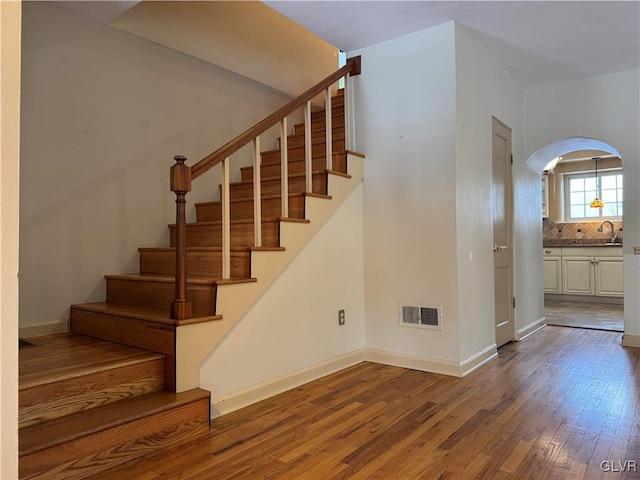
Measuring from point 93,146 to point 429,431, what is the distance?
9.00ft

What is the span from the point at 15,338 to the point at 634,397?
10.1 ft

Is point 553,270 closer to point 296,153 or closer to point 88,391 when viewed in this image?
point 296,153

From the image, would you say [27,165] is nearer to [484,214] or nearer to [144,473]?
[144,473]

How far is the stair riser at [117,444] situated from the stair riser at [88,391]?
23 cm

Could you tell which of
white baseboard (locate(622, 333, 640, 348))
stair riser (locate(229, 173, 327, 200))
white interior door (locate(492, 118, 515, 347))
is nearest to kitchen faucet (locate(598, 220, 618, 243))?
white baseboard (locate(622, 333, 640, 348))

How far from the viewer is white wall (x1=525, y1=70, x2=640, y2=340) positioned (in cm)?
396

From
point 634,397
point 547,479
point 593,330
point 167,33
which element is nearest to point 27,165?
point 167,33

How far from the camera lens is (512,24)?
308 centimetres

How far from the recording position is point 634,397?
2.59 m

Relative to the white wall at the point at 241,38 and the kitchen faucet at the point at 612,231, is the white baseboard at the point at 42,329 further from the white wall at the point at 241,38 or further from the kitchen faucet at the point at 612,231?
the kitchen faucet at the point at 612,231

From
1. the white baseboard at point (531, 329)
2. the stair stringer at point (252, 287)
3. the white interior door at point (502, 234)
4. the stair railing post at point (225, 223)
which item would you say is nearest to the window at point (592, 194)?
the white baseboard at point (531, 329)

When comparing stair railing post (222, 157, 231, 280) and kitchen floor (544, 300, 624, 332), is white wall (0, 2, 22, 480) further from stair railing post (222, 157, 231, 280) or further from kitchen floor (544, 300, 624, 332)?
kitchen floor (544, 300, 624, 332)

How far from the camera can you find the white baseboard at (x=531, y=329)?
4238mm

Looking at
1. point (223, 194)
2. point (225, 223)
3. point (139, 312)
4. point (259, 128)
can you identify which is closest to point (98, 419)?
point (139, 312)
